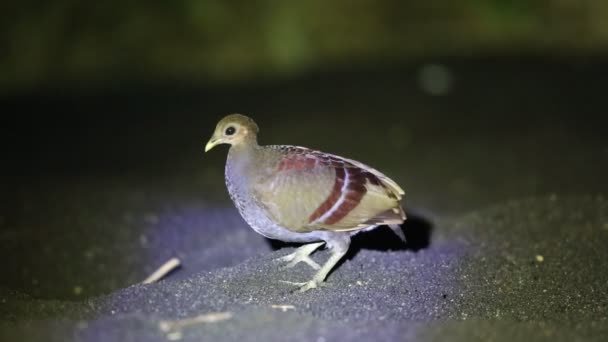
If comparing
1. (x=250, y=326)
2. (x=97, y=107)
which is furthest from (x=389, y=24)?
(x=250, y=326)

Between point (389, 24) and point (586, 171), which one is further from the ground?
point (389, 24)

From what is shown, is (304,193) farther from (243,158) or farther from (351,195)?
(243,158)

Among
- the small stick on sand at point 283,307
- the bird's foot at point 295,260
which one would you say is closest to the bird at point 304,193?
the bird's foot at point 295,260

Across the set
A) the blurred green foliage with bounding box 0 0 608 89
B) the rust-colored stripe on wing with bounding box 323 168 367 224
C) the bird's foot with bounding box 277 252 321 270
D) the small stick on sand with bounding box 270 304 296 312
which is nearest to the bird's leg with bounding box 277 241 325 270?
the bird's foot with bounding box 277 252 321 270

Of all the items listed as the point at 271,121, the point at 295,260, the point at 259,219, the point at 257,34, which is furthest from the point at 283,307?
the point at 257,34

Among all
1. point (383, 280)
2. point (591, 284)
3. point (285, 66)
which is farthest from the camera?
point (285, 66)

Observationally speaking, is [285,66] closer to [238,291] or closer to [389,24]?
[389,24]

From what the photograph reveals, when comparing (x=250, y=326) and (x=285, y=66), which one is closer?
(x=250, y=326)
